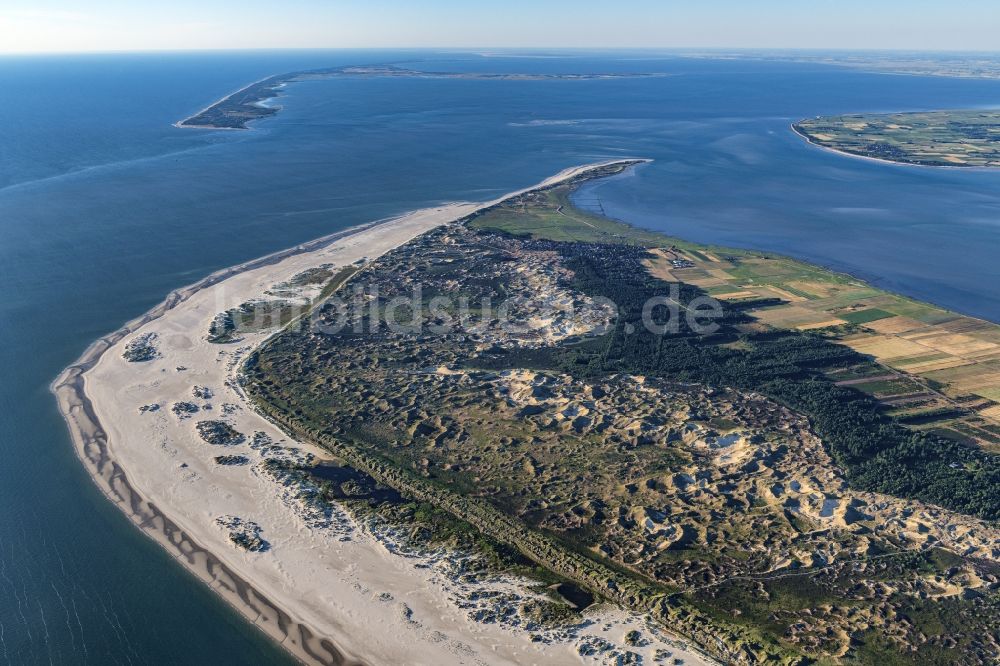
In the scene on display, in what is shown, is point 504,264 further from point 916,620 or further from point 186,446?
point 916,620

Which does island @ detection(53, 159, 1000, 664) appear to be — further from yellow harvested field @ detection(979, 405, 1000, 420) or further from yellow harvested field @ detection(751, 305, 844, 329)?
yellow harvested field @ detection(979, 405, 1000, 420)

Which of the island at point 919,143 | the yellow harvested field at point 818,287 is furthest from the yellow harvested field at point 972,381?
the island at point 919,143

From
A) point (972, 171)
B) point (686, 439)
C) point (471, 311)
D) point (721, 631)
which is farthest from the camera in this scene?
point (972, 171)

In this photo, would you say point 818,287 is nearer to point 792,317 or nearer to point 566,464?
point 792,317

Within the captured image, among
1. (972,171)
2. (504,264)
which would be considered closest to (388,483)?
(504,264)

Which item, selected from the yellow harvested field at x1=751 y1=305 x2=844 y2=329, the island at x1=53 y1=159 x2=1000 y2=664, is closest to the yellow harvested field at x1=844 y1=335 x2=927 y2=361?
the island at x1=53 y1=159 x2=1000 y2=664

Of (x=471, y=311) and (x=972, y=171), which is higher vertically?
(x=972, y=171)

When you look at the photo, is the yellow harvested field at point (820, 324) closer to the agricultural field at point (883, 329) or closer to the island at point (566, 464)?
the agricultural field at point (883, 329)

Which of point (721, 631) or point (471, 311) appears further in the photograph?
point (471, 311)
